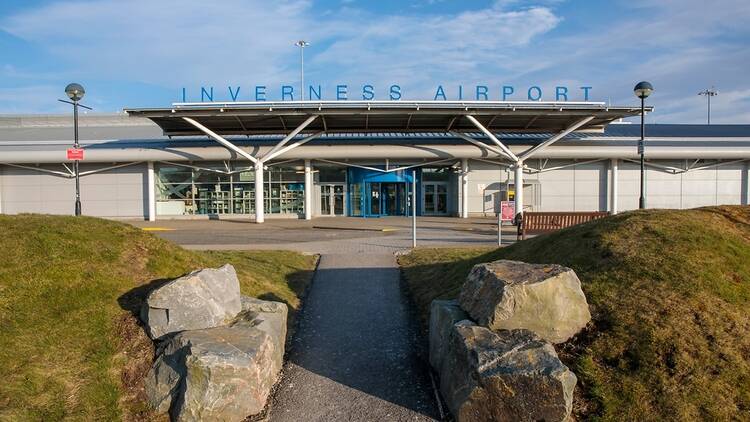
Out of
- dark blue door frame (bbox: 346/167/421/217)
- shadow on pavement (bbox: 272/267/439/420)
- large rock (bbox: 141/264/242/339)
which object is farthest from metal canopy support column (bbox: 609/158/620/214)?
large rock (bbox: 141/264/242/339)

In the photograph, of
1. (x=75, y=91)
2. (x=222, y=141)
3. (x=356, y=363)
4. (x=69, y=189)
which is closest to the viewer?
(x=356, y=363)

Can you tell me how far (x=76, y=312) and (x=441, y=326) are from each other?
13.3 feet

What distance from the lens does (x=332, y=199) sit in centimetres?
3466

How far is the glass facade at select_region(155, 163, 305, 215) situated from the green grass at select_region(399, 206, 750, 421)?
26.2 metres

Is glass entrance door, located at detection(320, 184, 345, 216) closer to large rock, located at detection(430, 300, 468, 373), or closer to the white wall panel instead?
the white wall panel

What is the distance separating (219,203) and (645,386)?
30959 mm

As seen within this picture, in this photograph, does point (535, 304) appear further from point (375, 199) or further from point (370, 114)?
point (375, 199)

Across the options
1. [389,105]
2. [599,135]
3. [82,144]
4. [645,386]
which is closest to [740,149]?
[599,135]

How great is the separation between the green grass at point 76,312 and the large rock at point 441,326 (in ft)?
9.58

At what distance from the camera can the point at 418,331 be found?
7219mm

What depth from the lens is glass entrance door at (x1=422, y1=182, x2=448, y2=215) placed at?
3497cm

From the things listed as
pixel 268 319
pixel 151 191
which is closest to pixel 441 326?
pixel 268 319

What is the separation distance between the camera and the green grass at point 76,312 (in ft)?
15.1

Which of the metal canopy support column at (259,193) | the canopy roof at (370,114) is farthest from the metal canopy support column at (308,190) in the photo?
the metal canopy support column at (259,193)
